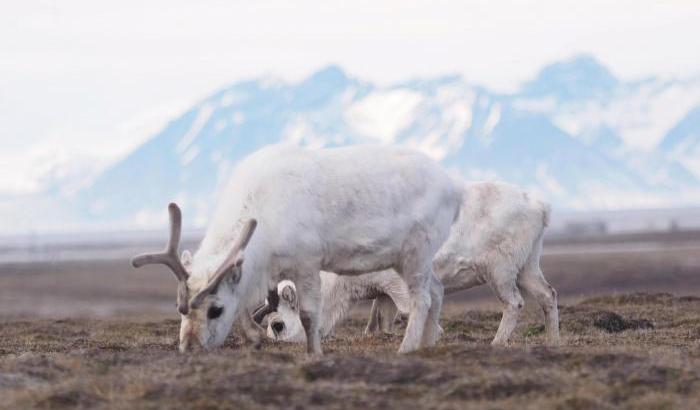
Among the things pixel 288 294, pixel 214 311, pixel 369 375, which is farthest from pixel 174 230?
pixel 288 294

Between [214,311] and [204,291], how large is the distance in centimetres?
35

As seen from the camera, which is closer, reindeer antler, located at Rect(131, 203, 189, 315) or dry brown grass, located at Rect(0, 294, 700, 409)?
dry brown grass, located at Rect(0, 294, 700, 409)

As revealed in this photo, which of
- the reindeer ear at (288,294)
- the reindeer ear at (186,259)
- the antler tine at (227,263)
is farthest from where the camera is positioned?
the reindeer ear at (288,294)

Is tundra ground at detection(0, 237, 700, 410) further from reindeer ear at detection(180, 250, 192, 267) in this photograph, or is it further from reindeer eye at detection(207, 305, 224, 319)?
reindeer ear at detection(180, 250, 192, 267)

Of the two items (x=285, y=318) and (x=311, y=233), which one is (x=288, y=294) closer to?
(x=285, y=318)

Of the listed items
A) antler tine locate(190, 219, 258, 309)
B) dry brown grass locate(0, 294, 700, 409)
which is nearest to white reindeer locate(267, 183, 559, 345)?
dry brown grass locate(0, 294, 700, 409)

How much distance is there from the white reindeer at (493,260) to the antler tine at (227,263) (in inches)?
208

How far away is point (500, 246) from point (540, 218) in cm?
74

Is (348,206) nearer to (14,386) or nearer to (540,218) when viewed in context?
(14,386)

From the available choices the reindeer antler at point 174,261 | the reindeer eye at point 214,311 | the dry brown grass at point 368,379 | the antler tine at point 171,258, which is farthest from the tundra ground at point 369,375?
the antler tine at point 171,258

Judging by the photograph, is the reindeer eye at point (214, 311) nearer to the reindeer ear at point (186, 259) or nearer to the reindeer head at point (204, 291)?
the reindeer head at point (204, 291)

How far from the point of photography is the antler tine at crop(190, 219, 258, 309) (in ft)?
42.0

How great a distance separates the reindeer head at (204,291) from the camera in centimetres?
1288

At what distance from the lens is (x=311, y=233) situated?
13570 mm
